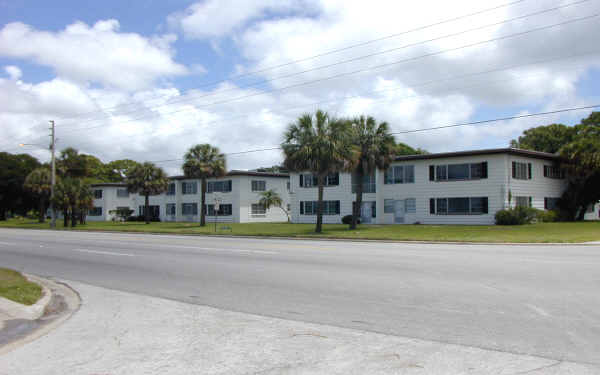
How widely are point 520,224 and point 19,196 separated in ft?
234

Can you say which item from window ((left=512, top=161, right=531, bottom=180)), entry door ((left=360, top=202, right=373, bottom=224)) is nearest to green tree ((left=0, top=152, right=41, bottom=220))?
entry door ((left=360, top=202, right=373, bottom=224))

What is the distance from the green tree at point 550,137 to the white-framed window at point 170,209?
42422mm

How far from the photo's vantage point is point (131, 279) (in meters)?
12.0

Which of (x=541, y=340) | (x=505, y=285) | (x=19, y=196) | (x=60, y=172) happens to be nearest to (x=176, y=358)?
(x=541, y=340)

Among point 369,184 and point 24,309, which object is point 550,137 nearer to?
point 369,184

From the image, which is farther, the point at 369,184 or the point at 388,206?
the point at 369,184

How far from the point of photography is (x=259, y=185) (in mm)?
56781

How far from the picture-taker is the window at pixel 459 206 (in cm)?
3700

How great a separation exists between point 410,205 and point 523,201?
8.33 meters

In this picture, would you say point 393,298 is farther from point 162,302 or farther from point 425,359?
point 162,302

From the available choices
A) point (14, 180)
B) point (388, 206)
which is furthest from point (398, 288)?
point (14, 180)

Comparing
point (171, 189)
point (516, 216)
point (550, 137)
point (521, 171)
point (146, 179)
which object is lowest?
point (516, 216)

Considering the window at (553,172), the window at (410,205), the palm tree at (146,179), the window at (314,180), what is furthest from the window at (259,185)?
the window at (553,172)

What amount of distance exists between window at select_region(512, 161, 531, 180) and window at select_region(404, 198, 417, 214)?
772 cm
